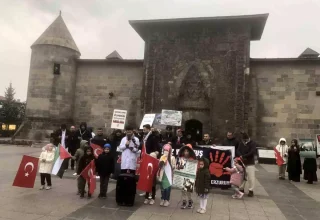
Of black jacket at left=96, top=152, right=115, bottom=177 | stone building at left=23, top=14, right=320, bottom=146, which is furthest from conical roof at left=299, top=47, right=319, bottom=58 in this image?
black jacket at left=96, top=152, right=115, bottom=177

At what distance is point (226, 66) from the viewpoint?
61.9 ft

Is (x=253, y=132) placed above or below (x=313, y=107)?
below

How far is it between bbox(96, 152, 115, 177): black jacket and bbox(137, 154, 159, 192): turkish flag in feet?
2.99

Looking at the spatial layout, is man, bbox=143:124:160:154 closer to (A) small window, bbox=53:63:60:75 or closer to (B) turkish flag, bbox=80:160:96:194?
(B) turkish flag, bbox=80:160:96:194

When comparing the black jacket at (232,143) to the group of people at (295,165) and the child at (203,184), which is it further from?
the group of people at (295,165)

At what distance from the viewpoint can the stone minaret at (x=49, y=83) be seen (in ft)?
68.7

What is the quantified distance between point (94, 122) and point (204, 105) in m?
8.79

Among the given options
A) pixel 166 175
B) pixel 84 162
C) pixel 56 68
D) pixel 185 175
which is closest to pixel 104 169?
pixel 84 162

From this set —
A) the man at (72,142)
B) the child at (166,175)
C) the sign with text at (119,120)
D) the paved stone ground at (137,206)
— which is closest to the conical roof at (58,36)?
the sign with text at (119,120)

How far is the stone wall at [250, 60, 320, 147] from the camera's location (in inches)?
717

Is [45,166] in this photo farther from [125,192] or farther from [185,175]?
[185,175]

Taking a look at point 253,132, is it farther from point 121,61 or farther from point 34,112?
point 34,112

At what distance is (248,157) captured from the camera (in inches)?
330

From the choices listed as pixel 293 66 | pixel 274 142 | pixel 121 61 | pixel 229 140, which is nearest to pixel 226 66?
pixel 293 66
